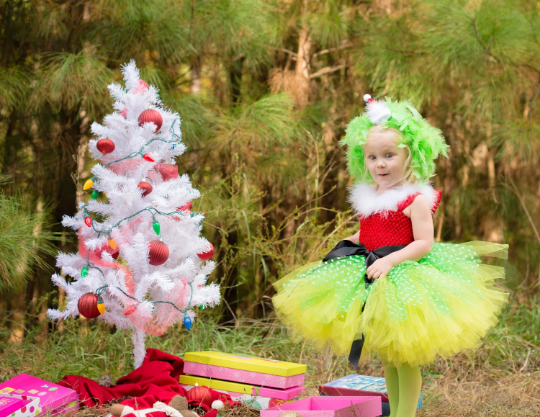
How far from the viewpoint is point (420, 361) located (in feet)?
4.49

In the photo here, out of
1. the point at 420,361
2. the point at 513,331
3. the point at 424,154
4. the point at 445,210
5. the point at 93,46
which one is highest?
the point at 93,46

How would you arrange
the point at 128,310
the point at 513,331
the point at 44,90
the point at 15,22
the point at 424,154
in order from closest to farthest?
1. the point at 424,154
2. the point at 128,310
3. the point at 44,90
4. the point at 15,22
5. the point at 513,331

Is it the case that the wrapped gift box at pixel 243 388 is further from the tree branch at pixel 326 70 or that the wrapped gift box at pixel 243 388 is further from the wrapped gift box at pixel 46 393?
the tree branch at pixel 326 70

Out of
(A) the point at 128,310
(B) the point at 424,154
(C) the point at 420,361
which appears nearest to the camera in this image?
(C) the point at 420,361

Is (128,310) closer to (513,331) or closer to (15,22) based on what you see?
(15,22)

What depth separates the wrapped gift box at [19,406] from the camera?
1458 mm

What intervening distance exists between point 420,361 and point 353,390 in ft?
1.26

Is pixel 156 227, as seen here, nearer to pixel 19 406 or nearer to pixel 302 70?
pixel 19 406

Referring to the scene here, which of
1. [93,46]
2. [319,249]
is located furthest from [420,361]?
[93,46]

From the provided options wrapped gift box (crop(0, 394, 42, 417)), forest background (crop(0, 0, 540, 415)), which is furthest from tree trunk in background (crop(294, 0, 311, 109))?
wrapped gift box (crop(0, 394, 42, 417))

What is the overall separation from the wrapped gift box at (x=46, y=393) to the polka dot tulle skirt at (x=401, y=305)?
0.63 meters

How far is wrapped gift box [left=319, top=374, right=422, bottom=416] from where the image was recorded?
1.67 metres

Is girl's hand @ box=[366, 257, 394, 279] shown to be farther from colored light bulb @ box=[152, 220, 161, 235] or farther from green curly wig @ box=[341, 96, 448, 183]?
colored light bulb @ box=[152, 220, 161, 235]

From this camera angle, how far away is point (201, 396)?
65.6 inches
